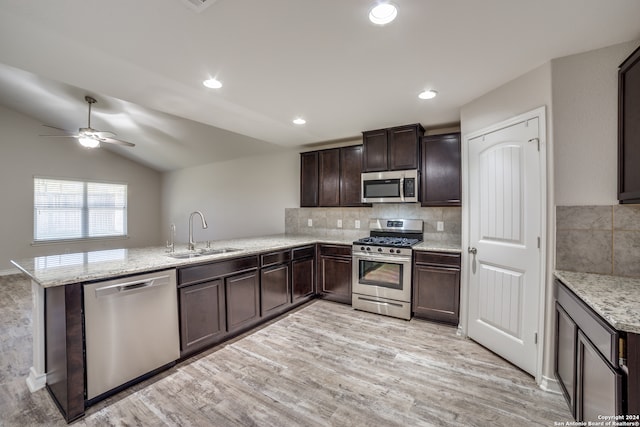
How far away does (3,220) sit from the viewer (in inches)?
208

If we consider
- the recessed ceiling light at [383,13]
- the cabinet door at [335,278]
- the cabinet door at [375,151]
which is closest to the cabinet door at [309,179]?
the cabinet door at [375,151]

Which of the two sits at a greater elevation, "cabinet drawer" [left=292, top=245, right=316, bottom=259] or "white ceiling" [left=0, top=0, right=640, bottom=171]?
"white ceiling" [left=0, top=0, right=640, bottom=171]

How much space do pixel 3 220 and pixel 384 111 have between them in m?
7.50

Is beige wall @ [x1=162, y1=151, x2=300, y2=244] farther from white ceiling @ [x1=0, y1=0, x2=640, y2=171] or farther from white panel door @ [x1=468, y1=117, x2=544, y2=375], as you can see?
white panel door @ [x1=468, y1=117, x2=544, y2=375]

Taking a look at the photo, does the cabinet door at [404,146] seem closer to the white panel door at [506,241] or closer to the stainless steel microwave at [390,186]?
the stainless steel microwave at [390,186]

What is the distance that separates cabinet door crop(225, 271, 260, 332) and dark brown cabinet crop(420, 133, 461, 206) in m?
2.26

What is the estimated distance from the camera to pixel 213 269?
2479 mm

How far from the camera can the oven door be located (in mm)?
3146

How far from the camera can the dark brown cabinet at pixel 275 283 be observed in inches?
Answer: 119

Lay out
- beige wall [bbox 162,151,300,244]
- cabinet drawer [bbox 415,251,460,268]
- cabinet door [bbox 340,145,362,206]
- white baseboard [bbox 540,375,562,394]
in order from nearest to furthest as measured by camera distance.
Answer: white baseboard [bbox 540,375,562,394] → cabinet drawer [bbox 415,251,460,268] → cabinet door [bbox 340,145,362,206] → beige wall [bbox 162,151,300,244]

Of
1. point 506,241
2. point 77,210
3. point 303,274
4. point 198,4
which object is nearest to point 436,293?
point 506,241

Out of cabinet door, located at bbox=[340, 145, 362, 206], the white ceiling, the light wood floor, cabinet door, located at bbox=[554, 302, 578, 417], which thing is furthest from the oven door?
the white ceiling

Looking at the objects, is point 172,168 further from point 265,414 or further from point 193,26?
point 265,414

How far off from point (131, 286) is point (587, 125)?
342 cm
